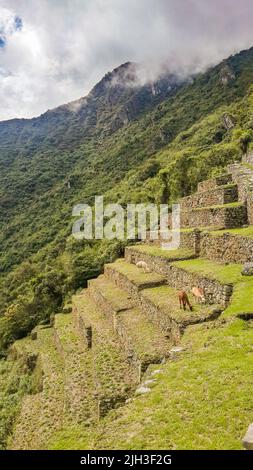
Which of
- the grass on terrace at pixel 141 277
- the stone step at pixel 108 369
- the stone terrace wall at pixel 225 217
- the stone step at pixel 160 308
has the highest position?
the stone terrace wall at pixel 225 217

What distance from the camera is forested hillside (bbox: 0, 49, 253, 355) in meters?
33.0

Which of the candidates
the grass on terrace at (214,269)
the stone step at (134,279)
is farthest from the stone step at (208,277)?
the stone step at (134,279)

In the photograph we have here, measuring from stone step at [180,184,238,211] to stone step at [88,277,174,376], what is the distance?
5.87m

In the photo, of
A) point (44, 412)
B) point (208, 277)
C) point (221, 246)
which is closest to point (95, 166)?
point (221, 246)

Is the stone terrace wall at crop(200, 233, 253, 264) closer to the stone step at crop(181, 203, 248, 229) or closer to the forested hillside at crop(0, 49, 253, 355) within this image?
the stone step at crop(181, 203, 248, 229)

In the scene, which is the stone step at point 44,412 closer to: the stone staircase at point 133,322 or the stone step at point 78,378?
the stone staircase at point 133,322

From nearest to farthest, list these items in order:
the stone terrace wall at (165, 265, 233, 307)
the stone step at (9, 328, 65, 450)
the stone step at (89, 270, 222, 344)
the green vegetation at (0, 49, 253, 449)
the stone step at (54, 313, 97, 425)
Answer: the green vegetation at (0, 49, 253, 449), the stone step at (89, 270, 222, 344), the stone terrace wall at (165, 265, 233, 307), the stone step at (54, 313, 97, 425), the stone step at (9, 328, 65, 450)

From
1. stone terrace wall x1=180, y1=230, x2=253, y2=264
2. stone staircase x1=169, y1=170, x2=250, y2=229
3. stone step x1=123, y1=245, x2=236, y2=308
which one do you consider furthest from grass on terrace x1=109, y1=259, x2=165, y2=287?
stone staircase x1=169, y1=170, x2=250, y2=229

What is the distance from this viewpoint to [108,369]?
35.3 feet

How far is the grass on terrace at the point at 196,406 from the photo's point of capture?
4574 millimetres

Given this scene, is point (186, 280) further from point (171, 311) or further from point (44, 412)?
point (44, 412)

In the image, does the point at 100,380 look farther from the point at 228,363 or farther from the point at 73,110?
the point at 73,110

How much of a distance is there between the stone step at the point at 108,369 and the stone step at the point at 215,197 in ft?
23.8

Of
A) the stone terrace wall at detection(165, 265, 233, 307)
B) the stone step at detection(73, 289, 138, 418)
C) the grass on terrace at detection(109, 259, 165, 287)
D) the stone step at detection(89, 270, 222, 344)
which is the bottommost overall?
the stone step at detection(73, 289, 138, 418)
